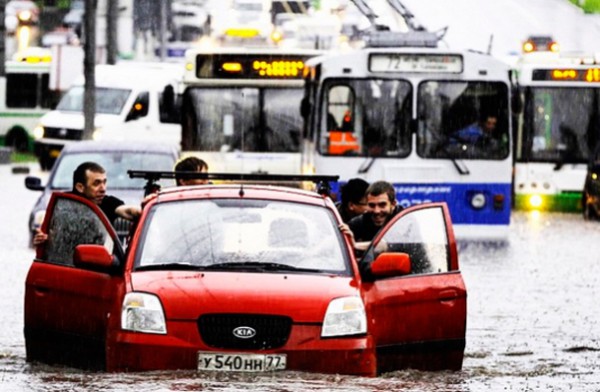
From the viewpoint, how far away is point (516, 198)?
37.3m

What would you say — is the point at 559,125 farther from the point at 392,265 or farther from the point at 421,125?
the point at 392,265

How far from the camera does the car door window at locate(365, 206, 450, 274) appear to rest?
1298 centimetres

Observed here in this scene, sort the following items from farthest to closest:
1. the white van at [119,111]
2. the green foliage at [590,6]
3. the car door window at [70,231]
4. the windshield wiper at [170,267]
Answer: the green foliage at [590,6] → the white van at [119,111] → the car door window at [70,231] → the windshield wiper at [170,267]

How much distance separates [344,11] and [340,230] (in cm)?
6279

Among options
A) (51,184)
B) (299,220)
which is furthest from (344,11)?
(299,220)

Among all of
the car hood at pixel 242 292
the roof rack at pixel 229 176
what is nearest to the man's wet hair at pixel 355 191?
the roof rack at pixel 229 176

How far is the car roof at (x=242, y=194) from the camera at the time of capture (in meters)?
12.9

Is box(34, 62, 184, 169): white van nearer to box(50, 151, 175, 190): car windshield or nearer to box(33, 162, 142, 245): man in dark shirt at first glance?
box(50, 151, 175, 190): car windshield

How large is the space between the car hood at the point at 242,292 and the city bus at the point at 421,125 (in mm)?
13932

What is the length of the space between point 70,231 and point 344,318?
2423mm

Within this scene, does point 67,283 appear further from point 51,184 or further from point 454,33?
point 454,33

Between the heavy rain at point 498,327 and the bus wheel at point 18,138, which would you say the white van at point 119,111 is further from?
the bus wheel at point 18,138

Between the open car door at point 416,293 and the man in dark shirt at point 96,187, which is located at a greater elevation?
the man in dark shirt at point 96,187

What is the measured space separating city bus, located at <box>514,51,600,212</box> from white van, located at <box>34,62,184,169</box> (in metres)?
6.76
